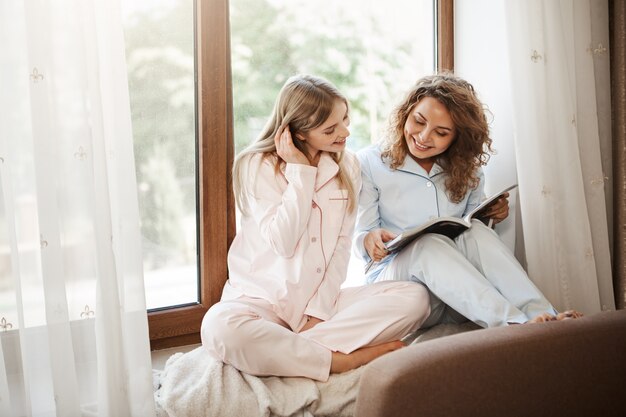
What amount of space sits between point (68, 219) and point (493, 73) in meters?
1.55

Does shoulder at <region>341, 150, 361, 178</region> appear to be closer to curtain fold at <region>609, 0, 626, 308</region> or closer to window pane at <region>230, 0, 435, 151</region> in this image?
window pane at <region>230, 0, 435, 151</region>

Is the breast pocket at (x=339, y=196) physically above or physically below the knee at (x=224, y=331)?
above

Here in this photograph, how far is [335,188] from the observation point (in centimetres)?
183

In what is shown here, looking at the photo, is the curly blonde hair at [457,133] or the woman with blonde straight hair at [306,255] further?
the curly blonde hair at [457,133]

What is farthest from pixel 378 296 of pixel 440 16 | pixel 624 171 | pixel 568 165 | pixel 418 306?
pixel 440 16

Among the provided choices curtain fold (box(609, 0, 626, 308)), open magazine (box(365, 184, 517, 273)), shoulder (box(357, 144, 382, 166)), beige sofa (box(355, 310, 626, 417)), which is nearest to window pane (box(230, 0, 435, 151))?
shoulder (box(357, 144, 382, 166))

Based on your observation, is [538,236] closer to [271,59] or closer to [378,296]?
[378,296]

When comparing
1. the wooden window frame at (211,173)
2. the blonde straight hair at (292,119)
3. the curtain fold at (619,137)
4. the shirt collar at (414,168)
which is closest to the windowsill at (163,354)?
the wooden window frame at (211,173)

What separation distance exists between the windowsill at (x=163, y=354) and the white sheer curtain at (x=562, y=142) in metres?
1.12

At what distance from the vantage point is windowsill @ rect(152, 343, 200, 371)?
1782 mm

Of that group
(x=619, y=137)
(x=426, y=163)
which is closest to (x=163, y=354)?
(x=426, y=163)

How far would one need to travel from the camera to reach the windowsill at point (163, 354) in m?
1.78

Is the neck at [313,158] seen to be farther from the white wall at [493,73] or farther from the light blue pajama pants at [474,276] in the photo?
the white wall at [493,73]

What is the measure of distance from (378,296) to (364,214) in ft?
1.06
